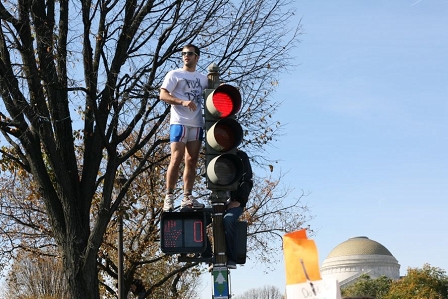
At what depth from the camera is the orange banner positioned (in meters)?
4.24

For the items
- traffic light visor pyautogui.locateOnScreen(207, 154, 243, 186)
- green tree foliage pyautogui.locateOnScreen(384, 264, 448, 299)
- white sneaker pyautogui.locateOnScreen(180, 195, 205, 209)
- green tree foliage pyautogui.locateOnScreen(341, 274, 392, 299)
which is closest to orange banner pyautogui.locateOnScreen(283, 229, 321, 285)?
traffic light visor pyautogui.locateOnScreen(207, 154, 243, 186)

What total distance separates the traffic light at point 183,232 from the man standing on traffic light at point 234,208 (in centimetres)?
21

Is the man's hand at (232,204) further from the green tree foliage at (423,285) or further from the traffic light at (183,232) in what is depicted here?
the green tree foliage at (423,285)

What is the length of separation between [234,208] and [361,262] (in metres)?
144

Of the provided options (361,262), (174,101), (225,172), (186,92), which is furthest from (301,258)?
(361,262)

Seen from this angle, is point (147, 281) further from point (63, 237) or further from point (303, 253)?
point (303, 253)

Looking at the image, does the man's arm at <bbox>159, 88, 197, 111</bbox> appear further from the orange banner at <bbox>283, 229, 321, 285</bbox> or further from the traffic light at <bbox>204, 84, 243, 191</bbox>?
the orange banner at <bbox>283, 229, 321, 285</bbox>

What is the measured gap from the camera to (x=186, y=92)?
7.25 meters

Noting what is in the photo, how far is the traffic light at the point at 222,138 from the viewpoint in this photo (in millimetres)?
6297

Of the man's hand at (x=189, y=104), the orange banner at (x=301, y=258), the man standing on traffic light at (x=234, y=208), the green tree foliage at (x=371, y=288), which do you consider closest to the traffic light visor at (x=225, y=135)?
the man standing on traffic light at (x=234, y=208)

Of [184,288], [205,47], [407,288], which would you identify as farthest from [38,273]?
[205,47]

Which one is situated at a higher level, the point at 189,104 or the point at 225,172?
the point at 189,104

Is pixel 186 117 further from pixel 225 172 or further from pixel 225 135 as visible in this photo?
pixel 225 172

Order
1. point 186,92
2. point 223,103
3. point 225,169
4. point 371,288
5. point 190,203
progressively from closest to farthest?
point 225,169, point 223,103, point 190,203, point 186,92, point 371,288
